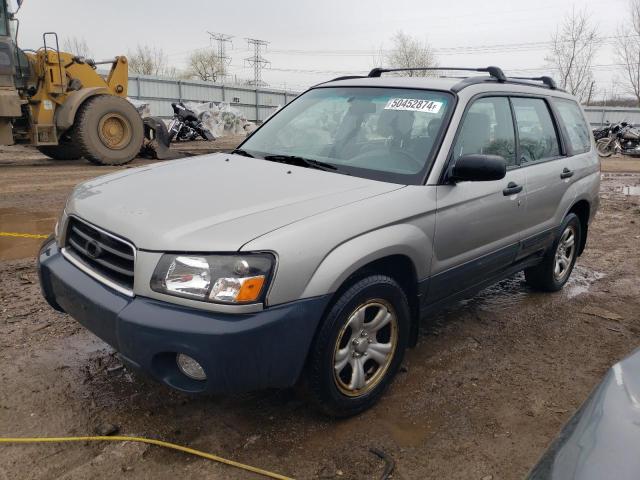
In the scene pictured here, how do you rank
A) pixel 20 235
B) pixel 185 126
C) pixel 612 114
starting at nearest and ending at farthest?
pixel 20 235, pixel 185 126, pixel 612 114

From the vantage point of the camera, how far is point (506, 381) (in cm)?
325

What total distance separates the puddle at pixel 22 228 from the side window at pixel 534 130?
448 centimetres

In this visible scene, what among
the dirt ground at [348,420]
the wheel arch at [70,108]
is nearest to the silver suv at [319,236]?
the dirt ground at [348,420]

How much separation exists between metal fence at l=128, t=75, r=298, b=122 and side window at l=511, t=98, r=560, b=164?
21080mm

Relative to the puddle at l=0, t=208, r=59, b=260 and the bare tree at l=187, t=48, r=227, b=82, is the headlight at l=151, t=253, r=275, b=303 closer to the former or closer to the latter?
the puddle at l=0, t=208, r=59, b=260

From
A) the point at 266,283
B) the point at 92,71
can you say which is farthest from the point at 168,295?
the point at 92,71

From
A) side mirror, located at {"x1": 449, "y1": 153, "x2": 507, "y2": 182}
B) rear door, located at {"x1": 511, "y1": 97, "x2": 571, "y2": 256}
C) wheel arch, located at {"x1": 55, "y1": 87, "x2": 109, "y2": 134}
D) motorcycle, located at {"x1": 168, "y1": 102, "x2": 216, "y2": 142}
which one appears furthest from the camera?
motorcycle, located at {"x1": 168, "y1": 102, "x2": 216, "y2": 142}

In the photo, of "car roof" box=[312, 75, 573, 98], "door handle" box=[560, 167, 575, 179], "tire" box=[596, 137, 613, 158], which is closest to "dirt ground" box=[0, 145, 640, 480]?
"door handle" box=[560, 167, 575, 179]

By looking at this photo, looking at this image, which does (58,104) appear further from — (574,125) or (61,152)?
(574,125)

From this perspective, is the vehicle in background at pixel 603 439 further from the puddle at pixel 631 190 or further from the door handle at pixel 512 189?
the puddle at pixel 631 190

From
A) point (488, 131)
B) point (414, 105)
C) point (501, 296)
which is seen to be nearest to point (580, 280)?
point (501, 296)

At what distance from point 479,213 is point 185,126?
1667 cm

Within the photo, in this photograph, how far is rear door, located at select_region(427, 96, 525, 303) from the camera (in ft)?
10.1

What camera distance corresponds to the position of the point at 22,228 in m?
6.16
